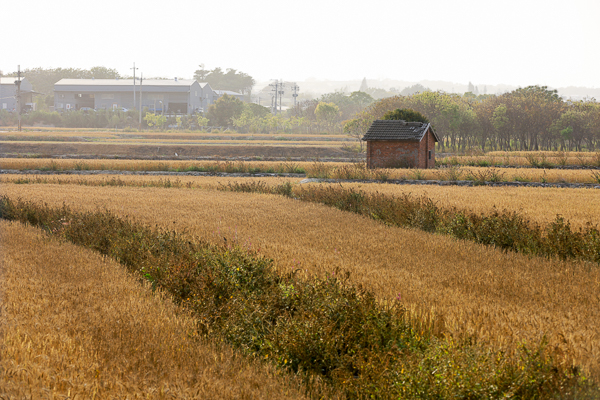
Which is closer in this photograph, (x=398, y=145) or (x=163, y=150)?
(x=398, y=145)

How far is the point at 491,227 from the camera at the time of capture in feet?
43.0

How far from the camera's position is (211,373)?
463cm

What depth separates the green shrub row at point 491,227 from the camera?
11.2 meters

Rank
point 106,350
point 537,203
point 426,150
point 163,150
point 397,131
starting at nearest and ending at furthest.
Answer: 1. point 106,350
2. point 537,203
3. point 397,131
4. point 426,150
5. point 163,150

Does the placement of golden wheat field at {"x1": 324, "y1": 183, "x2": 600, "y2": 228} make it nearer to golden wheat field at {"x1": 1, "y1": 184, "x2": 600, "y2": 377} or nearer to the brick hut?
golden wheat field at {"x1": 1, "y1": 184, "x2": 600, "y2": 377}

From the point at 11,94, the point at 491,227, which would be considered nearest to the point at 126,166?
the point at 491,227

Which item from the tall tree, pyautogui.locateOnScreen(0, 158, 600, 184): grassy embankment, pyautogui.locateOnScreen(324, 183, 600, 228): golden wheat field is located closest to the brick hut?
pyautogui.locateOnScreen(0, 158, 600, 184): grassy embankment

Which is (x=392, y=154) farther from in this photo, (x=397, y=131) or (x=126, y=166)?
(x=126, y=166)

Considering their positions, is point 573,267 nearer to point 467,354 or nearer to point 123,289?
point 467,354

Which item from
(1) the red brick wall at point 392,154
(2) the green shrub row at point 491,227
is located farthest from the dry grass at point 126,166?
(2) the green shrub row at point 491,227

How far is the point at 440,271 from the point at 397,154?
109 ft

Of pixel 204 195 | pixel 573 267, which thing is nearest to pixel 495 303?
pixel 573 267

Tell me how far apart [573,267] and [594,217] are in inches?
301

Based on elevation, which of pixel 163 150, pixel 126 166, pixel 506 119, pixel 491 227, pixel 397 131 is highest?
pixel 506 119
